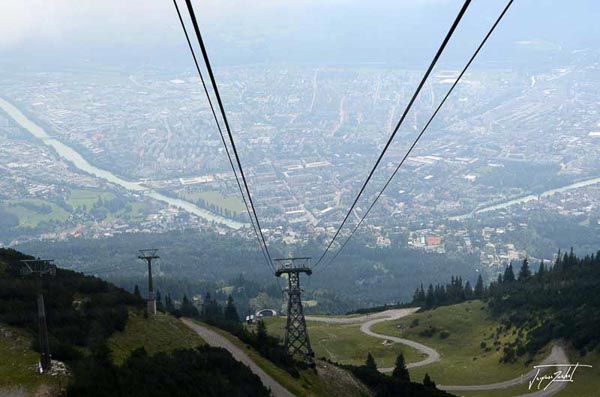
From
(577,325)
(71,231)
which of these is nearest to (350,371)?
(577,325)

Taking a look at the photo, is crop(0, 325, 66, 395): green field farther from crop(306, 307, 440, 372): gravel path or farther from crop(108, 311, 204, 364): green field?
crop(306, 307, 440, 372): gravel path

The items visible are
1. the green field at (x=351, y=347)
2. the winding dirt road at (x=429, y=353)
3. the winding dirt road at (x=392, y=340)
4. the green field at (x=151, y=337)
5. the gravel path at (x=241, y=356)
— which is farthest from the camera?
the green field at (x=351, y=347)

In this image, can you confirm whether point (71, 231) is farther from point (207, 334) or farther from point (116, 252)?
point (207, 334)

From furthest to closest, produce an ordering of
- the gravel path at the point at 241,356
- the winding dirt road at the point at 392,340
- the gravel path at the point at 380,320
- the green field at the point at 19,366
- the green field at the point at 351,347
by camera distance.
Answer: the gravel path at the point at 380,320
the green field at the point at 351,347
the winding dirt road at the point at 392,340
the gravel path at the point at 241,356
the green field at the point at 19,366

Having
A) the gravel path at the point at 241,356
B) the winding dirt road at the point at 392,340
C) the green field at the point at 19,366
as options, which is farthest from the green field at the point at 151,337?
the green field at the point at 19,366

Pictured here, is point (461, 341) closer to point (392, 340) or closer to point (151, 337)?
point (392, 340)

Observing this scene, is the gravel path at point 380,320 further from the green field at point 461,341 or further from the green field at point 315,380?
the green field at point 315,380
